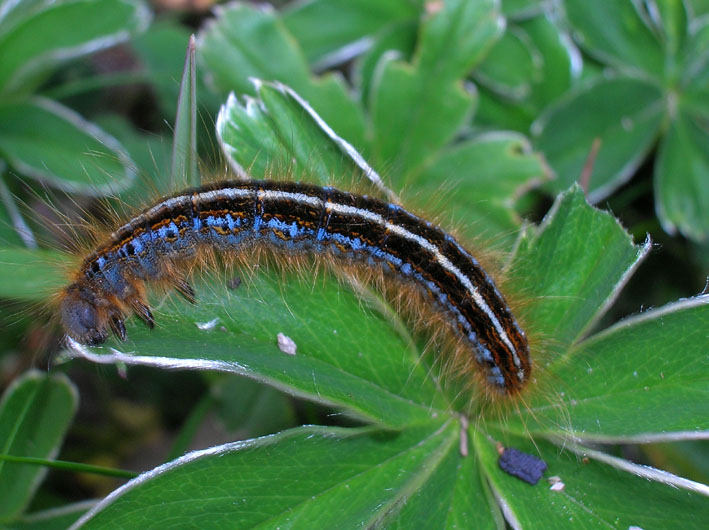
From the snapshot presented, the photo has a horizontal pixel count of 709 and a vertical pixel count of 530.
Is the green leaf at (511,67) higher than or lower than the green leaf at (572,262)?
higher

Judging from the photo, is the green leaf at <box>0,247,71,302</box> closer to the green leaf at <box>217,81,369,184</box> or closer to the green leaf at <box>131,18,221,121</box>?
the green leaf at <box>217,81,369,184</box>

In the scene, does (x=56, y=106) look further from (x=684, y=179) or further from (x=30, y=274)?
(x=684, y=179)

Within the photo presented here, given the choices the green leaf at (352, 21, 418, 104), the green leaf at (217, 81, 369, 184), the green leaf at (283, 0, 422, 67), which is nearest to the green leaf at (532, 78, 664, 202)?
the green leaf at (352, 21, 418, 104)

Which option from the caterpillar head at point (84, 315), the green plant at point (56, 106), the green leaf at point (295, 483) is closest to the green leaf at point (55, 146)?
the green plant at point (56, 106)

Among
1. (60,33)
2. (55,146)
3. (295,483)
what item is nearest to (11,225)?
(55,146)

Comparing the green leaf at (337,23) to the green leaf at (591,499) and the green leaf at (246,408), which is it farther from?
the green leaf at (591,499)
